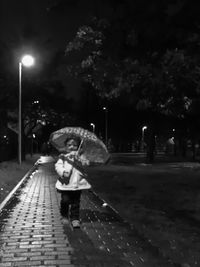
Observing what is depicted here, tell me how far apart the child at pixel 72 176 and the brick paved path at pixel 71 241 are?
48cm

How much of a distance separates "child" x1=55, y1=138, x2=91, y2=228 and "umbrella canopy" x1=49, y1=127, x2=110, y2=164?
14cm

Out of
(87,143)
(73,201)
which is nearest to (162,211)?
(73,201)

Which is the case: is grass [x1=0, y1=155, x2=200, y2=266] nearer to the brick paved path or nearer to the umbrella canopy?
the brick paved path

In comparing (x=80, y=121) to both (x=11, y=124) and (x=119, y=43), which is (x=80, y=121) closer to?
(x=11, y=124)

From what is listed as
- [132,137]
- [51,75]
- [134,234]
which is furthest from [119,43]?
[132,137]

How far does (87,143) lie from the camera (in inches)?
384

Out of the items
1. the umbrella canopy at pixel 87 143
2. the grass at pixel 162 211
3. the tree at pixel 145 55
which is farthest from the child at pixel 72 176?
the tree at pixel 145 55

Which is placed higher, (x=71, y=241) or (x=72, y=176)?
(x=72, y=176)

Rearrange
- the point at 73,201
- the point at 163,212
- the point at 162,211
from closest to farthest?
the point at 73,201 < the point at 163,212 < the point at 162,211

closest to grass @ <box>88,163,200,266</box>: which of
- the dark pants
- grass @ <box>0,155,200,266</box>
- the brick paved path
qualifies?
grass @ <box>0,155,200,266</box>

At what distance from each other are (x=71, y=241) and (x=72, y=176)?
1262mm

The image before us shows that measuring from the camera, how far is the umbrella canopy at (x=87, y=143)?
9.62m

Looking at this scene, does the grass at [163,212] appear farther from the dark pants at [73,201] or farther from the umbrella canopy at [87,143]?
the umbrella canopy at [87,143]

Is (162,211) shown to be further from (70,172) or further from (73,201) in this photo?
(70,172)
